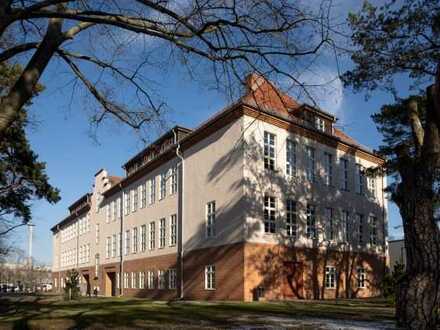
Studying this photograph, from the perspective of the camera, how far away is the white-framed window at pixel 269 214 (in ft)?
95.8

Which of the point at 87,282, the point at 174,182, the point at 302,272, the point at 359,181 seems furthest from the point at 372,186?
the point at 87,282

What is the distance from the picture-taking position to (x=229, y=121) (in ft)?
97.8

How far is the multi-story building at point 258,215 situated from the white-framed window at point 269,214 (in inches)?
2.2

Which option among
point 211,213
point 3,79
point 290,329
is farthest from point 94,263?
point 290,329

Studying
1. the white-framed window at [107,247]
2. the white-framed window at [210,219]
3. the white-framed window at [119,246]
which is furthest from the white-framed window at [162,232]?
the white-framed window at [107,247]

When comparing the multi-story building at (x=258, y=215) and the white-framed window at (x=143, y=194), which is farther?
the white-framed window at (x=143, y=194)

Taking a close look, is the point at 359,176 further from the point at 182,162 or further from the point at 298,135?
the point at 182,162

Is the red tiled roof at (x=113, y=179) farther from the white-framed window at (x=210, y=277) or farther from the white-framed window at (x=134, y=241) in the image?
the white-framed window at (x=210, y=277)

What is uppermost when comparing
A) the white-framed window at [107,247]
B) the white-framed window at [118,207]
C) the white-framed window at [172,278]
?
the white-framed window at [118,207]

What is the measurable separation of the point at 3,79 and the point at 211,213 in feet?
49.7

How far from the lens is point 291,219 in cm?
3086

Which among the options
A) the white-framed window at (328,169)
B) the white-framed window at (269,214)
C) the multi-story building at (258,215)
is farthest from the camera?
the white-framed window at (328,169)

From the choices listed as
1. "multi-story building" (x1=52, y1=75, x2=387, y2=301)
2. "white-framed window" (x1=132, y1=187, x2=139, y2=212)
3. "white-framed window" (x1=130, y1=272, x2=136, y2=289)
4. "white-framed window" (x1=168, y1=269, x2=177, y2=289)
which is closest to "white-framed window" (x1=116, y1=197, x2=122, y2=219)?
"white-framed window" (x1=132, y1=187, x2=139, y2=212)

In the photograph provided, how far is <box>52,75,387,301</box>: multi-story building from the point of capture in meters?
28.5
